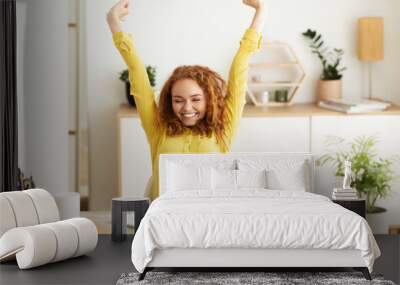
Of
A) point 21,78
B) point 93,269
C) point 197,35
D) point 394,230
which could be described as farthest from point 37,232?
point 394,230

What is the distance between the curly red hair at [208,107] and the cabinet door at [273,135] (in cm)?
27

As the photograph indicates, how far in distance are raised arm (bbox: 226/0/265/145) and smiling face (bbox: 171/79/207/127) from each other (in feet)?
0.77

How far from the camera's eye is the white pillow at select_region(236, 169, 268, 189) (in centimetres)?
655

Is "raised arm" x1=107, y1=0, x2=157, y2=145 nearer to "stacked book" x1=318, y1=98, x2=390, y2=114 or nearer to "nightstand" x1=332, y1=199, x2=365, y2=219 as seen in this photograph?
"stacked book" x1=318, y1=98, x2=390, y2=114

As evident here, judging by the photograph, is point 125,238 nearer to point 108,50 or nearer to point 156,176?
point 156,176

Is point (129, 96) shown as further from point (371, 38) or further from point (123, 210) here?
point (371, 38)

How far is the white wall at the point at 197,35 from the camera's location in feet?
26.5

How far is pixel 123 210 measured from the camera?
6.77 metres

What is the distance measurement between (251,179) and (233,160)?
12.1 inches

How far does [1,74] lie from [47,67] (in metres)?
1.20

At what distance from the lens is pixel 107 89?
8109 millimetres

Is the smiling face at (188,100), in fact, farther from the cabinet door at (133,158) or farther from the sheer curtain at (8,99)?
the sheer curtain at (8,99)

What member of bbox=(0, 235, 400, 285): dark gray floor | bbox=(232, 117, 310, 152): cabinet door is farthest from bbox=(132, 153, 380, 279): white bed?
bbox=(232, 117, 310, 152): cabinet door

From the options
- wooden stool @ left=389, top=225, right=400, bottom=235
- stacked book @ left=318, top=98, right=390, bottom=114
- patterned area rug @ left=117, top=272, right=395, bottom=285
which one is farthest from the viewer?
stacked book @ left=318, top=98, right=390, bottom=114
